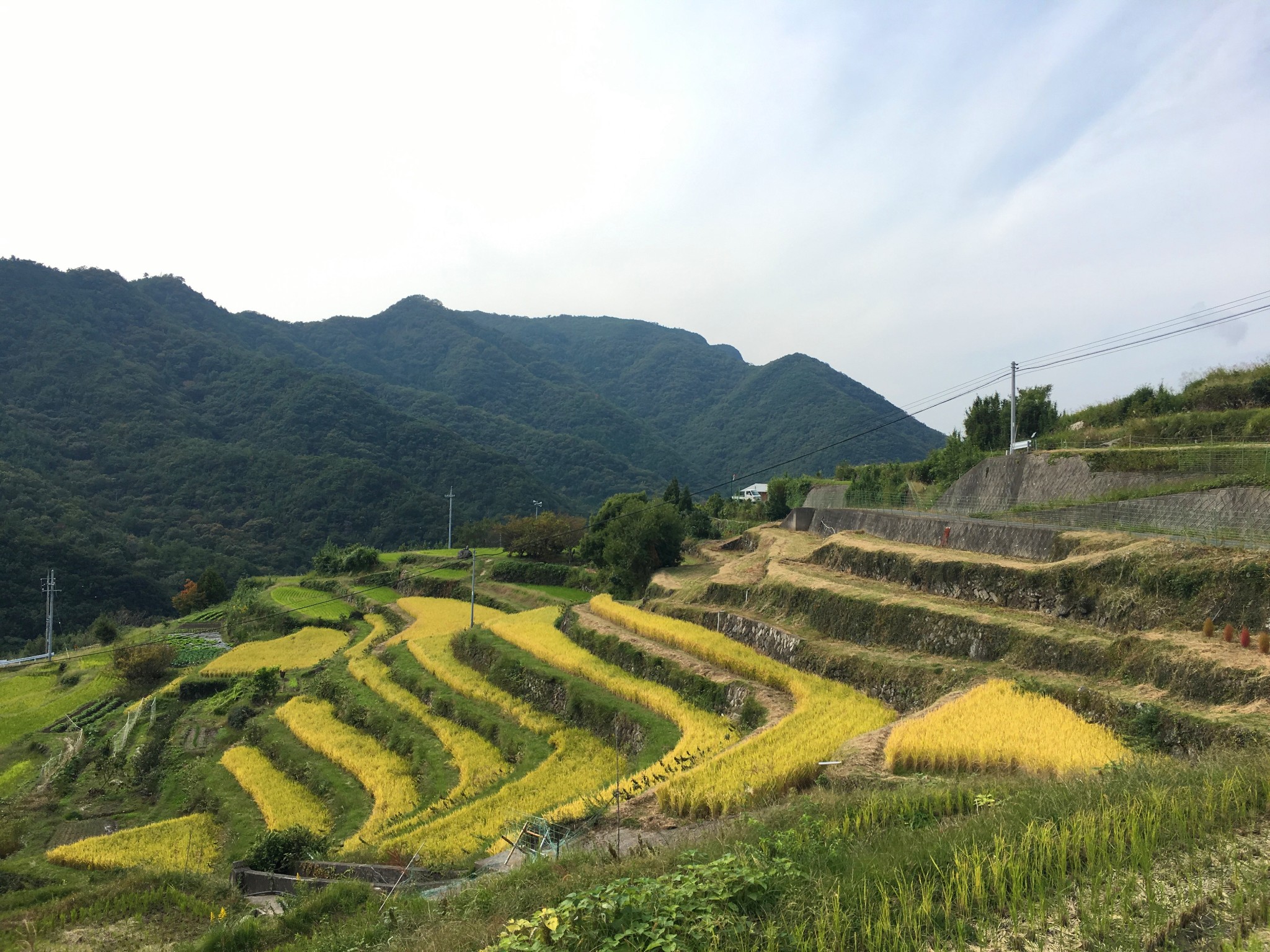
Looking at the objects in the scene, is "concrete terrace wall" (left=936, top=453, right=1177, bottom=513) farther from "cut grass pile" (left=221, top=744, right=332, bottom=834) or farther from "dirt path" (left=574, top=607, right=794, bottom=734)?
"cut grass pile" (left=221, top=744, right=332, bottom=834)

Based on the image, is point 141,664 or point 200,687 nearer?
point 200,687

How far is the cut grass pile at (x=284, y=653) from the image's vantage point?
33.3 m

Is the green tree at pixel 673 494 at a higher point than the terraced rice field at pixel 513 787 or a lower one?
higher

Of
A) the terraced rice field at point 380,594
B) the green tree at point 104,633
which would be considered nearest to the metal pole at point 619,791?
the terraced rice field at point 380,594

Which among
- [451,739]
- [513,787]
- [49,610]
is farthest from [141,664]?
[513,787]

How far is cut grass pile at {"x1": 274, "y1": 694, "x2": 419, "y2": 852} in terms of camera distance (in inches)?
613

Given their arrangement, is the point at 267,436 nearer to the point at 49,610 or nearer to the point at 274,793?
the point at 49,610

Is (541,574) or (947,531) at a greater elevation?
(947,531)

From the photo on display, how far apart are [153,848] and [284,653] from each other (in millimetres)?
21344

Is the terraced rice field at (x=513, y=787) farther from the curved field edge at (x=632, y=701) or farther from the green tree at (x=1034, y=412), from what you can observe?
the green tree at (x=1034, y=412)

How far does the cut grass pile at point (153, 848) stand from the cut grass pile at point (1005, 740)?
45.8 ft

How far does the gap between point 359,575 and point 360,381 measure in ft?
304

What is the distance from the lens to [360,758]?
19.8 metres

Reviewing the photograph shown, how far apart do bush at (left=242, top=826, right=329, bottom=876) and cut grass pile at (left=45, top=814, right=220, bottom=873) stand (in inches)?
48.2
